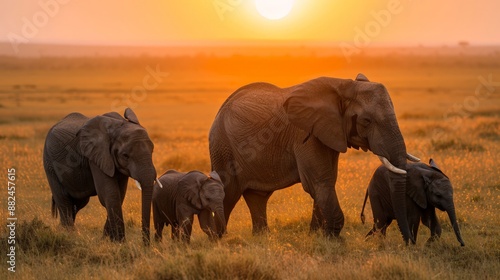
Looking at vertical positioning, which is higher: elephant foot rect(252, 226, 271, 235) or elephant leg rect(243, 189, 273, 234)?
elephant leg rect(243, 189, 273, 234)

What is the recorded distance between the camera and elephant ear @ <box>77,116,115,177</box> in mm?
10227

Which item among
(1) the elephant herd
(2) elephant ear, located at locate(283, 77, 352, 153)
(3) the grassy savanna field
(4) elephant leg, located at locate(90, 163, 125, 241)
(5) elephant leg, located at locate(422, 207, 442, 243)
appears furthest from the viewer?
(5) elephant leg, located at locate(422, 207, 442, 243)

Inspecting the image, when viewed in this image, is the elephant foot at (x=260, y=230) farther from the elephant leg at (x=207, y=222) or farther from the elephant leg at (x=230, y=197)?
the elephant leg at (x=207, y=222)

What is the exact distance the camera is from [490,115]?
109 feet

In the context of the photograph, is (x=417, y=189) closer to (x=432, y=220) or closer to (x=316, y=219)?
(x=432, y=220)

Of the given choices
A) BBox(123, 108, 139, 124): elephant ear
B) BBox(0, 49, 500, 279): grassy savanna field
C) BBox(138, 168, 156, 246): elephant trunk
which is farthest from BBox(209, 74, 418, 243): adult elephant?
BBox(138, 168, 156, 246): elephant trunk

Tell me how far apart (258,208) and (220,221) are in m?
1.19

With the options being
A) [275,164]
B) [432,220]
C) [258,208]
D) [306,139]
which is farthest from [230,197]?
[432,220]

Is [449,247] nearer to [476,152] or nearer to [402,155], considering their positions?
[402,155]

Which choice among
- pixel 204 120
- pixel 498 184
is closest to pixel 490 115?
pixel 204 120

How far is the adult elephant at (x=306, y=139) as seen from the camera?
981 centimetres

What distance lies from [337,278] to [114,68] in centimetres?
12348

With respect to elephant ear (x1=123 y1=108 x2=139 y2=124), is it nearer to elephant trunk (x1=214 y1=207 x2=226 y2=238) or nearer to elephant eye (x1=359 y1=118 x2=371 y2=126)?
elephant trunk (x1=214 y1=207 x2=226 y2=238)

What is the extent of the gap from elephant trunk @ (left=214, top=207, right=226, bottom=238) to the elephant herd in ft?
0.06
